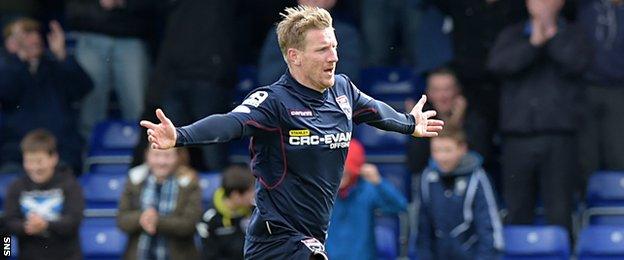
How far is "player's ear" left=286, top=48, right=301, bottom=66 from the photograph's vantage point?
8.45m

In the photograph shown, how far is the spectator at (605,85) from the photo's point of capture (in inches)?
510

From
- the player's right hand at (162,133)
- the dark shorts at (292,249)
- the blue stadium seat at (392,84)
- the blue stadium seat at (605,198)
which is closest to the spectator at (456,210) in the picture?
the blue stadium seat at (605,198)

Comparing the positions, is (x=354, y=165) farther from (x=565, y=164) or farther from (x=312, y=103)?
(x=312, y=103)

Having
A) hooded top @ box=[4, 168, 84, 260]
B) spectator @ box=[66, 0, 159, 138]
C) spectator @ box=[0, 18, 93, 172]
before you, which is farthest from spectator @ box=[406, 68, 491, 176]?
spectator @ box=[0, 18, 93, 172]

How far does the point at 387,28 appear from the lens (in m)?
14.6

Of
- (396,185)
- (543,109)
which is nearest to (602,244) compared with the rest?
(543,109)

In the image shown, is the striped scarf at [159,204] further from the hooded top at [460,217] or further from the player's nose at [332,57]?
the player's nose at [332,57]

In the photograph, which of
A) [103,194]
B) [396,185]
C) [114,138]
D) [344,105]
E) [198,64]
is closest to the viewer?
[344,105]

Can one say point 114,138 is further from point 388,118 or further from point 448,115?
point 388,118

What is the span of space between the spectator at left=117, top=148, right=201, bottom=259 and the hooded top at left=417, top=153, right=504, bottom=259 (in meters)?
1.75

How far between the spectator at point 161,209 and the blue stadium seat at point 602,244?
9.75ft

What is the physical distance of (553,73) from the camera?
41.4 ft

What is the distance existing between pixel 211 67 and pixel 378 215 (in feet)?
6.21

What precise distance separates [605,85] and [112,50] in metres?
4.36
